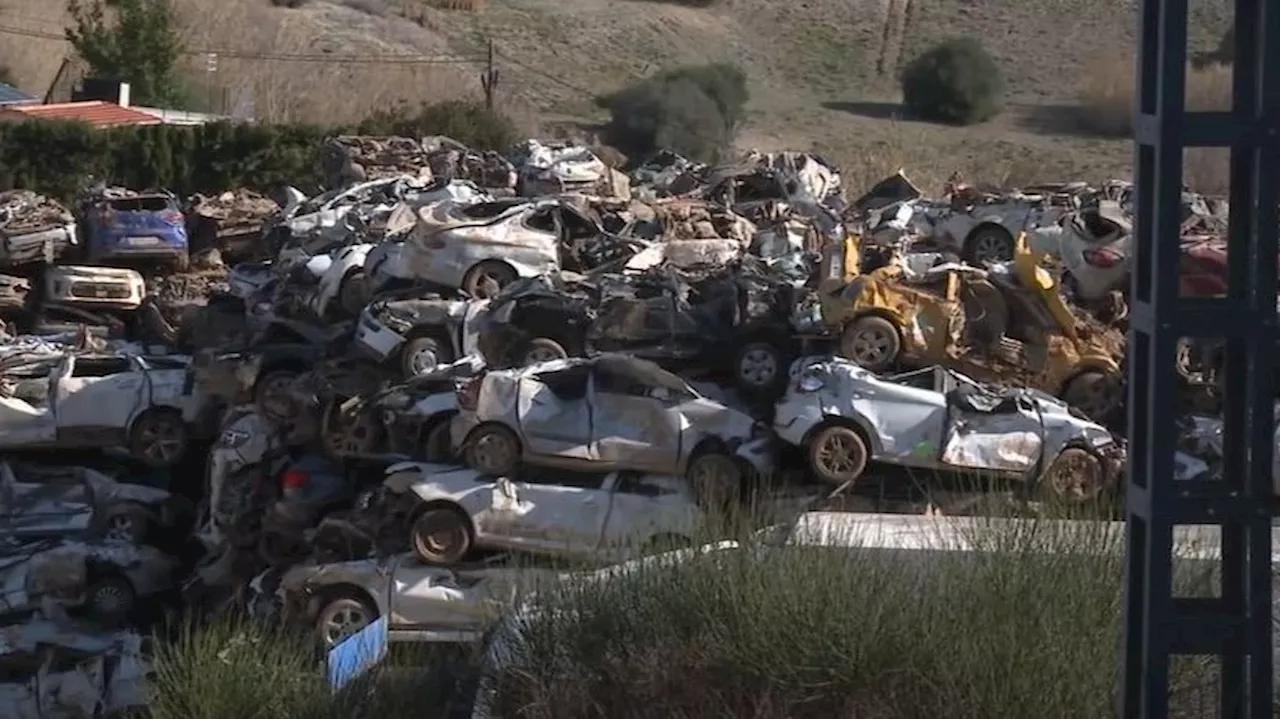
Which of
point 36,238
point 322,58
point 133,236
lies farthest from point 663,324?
point 322,58

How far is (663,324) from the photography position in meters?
18.2

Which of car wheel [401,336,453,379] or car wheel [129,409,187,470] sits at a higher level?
car wheel [401,336,453,379]

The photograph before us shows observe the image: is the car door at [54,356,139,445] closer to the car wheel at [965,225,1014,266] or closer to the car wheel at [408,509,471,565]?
the car wheel at [408,509,471,565]

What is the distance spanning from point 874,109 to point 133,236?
4383 cm

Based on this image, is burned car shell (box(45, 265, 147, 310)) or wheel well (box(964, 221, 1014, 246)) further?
burned car shell (box(45, 265, 147, 310))

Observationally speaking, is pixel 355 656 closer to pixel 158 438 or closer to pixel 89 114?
pixel 158 438

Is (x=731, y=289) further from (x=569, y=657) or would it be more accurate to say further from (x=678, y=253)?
(x=569, y=657)

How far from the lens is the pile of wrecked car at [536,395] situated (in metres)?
15.8

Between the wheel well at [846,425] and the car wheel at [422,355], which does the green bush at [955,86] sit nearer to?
the car wheel at [422,355]

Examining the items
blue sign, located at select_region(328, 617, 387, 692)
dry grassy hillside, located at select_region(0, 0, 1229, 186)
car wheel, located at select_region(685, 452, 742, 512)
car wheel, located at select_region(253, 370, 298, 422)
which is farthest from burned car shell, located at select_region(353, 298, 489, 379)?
dry grassy hillside, located at select_region(0, 0, 1229, 186)

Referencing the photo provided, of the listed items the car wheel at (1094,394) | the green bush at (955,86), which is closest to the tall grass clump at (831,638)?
the car wheel at (1094,394)

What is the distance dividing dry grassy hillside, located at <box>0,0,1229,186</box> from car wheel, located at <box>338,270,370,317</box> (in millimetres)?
29181

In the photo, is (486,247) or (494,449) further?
(486,247)

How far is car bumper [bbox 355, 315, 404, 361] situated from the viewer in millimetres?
19344
